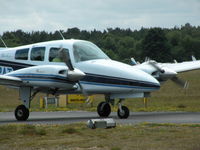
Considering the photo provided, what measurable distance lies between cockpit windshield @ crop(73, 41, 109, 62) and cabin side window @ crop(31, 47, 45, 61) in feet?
5.03

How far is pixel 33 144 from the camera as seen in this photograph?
15.6 meters

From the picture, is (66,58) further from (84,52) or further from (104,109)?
(104,109)

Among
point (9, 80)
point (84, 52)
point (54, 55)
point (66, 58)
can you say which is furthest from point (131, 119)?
point (9, 80)

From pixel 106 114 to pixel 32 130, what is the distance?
8.46 m

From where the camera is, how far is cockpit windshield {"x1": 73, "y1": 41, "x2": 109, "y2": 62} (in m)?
25.5

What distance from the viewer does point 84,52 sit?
84.2 feet

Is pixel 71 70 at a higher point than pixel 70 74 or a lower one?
higher

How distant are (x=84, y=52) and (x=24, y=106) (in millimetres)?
3505

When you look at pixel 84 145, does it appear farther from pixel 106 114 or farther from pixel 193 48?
pixel 193 48

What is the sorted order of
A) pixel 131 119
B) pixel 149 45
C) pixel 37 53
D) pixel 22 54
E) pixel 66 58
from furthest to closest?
pixel 149 45 → pixel 22 54 → pixel 37 53 → pixel 131 119 → pixel 66 58

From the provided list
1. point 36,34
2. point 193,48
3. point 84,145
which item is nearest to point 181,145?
point 84,145

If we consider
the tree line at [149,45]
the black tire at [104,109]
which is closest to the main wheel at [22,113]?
the black tire at [104,109]

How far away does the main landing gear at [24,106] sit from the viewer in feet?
81.6

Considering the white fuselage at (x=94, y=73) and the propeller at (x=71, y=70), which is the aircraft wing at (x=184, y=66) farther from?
the propeller at (x=71, y=70)
